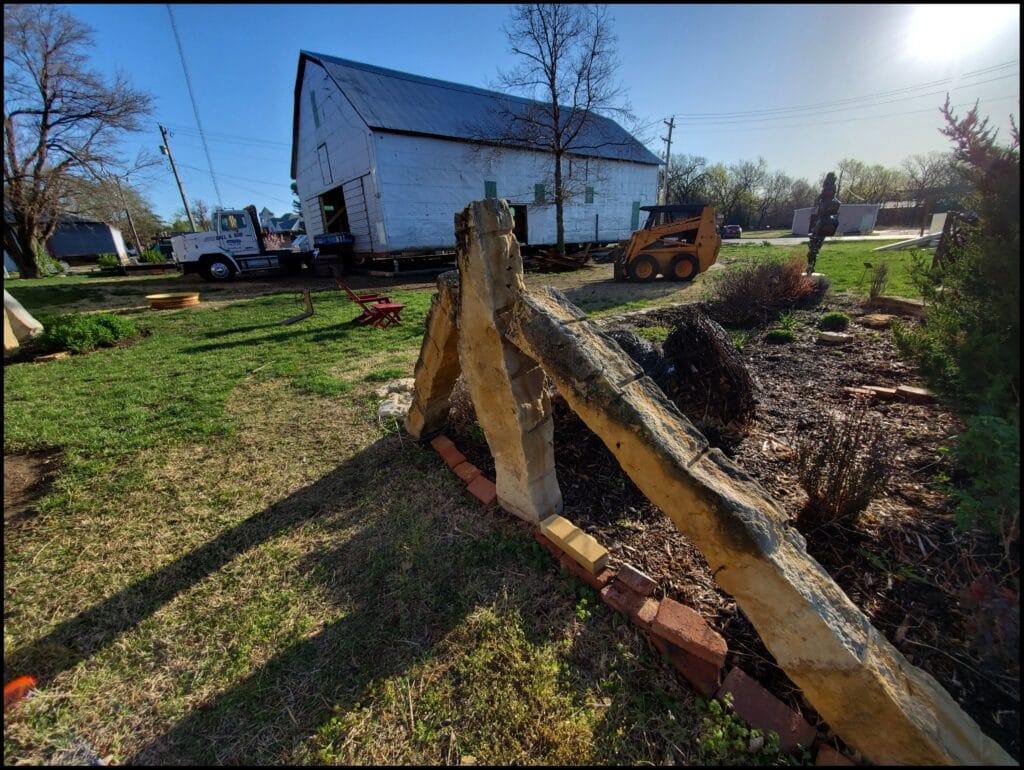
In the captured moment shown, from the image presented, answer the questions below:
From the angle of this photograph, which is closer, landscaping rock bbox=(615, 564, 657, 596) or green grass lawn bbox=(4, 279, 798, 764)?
A: green grass lawn bbox=(4, 279, 798, 764)

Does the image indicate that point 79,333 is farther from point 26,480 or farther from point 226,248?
point 226,248

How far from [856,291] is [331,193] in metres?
20.0

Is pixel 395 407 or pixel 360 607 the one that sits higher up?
pixel 395 407

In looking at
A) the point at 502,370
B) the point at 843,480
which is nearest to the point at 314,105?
the point at 502,370

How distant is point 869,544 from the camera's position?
242cm

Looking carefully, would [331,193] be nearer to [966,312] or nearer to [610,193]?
[610,193]

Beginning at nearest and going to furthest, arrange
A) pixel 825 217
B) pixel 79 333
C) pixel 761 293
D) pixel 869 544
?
pixel 869 544
pixel 79 333
pixel 761 293
pixel 825 217

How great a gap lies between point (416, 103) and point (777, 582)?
21119mm

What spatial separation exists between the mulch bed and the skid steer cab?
8.82 m

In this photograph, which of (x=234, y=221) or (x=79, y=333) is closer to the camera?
(x=79, y=333)

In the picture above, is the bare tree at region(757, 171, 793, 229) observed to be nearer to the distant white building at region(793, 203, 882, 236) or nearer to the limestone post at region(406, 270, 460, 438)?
the distant white building at region(793, 203, 882, 236)


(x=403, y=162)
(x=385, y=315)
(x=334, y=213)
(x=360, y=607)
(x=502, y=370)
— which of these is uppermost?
(x=403, y=162)

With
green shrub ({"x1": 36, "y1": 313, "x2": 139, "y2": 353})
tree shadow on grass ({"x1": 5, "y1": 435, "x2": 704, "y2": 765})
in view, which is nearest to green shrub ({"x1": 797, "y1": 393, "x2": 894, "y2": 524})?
tree shadow on grass ({"x1": 5, "y1": 435, "x2": 704, "y2": 765})

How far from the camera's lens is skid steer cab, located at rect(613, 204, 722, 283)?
12219mm
